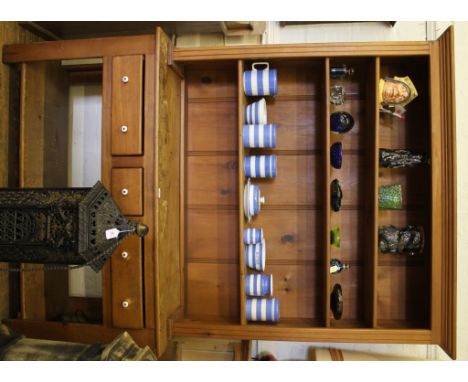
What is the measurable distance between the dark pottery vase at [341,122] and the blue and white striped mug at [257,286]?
696 millimetres

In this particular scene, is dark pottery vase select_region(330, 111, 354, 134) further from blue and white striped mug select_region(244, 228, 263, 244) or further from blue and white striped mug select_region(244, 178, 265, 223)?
blue and white striped mug select_region(244, 228, 263, 244)

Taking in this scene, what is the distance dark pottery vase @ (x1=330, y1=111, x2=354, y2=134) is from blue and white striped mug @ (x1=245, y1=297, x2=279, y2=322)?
2.49 feet

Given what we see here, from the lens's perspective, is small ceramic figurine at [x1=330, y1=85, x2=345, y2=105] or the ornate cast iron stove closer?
the ornate cast iron stove

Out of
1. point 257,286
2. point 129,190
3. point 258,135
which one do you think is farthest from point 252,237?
point 129,190

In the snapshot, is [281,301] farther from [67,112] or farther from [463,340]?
[67,112]

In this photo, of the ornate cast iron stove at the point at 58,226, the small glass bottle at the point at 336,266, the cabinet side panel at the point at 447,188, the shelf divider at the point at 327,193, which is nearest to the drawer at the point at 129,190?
the ornate cast iron stove at the point at 58,226

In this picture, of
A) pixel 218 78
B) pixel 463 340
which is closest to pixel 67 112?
pixel 218 78

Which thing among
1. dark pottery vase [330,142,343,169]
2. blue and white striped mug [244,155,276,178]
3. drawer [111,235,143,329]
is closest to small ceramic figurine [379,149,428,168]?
dark pottery vase [330,142,343,169]

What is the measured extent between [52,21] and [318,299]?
1739 millimetres

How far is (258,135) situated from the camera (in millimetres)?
1365

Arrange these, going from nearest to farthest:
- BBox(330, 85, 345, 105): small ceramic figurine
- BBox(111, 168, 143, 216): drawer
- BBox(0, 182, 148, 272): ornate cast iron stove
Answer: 1. BBox(0, 182, 148, 272): ornate cast iron stove
2. BBox(111, 168, 143, 216): drawer
3. BBox(330, 85, 345, 105): small ceramic figurine

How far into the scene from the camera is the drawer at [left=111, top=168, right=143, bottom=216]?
1.22 meters

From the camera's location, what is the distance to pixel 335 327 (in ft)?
4.41

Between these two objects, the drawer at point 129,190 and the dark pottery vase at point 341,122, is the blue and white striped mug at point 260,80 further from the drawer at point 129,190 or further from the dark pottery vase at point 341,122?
the drawer at point 129,190
